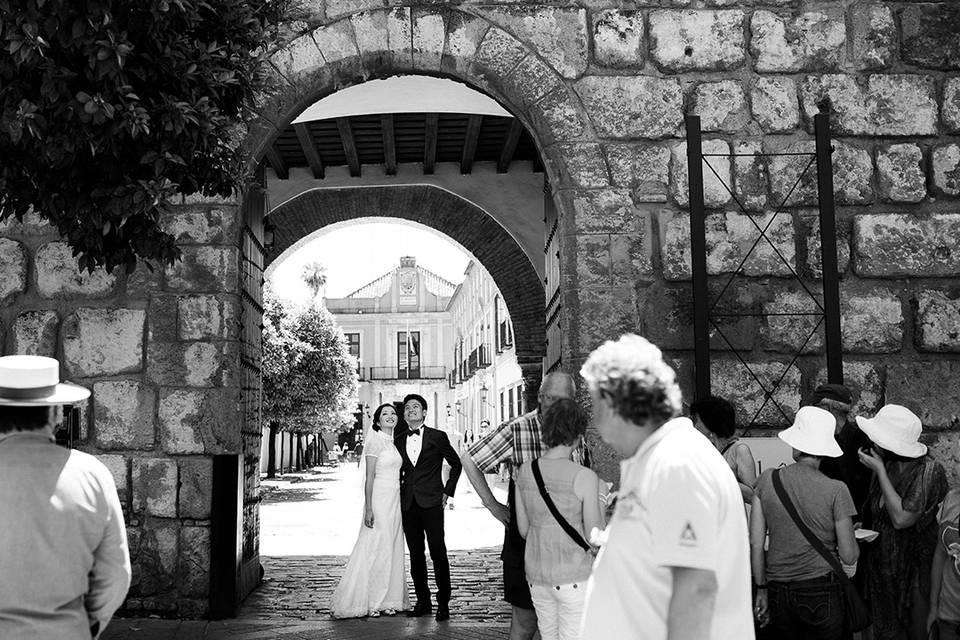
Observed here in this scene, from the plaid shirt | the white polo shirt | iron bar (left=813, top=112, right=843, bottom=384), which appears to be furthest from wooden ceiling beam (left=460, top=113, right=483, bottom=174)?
the white polo shirt

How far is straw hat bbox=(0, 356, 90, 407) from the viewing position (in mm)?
2764

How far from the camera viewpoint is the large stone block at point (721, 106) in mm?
6234

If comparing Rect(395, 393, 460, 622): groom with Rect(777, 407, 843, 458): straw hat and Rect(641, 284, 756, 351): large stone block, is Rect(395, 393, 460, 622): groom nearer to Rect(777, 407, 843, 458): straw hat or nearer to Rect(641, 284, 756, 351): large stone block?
Rect(641, 284, 756, 351): large stone block

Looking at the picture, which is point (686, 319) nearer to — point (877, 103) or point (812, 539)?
point (877, 103)

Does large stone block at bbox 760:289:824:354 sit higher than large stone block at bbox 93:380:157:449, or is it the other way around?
large stone block at bbox 760:289:824:354

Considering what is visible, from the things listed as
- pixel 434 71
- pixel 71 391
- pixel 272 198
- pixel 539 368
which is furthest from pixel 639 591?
pixel 539 368

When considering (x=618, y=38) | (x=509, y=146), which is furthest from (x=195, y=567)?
(x=509, y=146)

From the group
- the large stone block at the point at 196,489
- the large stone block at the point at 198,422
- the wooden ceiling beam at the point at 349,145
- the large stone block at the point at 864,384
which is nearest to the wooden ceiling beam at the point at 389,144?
the wooden ceiling beam at the point at 349,145

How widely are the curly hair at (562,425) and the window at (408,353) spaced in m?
57.2

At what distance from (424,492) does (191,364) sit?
1935 millimetres

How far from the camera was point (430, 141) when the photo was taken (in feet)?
37.4

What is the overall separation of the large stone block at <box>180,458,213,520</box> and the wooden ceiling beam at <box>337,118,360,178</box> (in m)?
5.38

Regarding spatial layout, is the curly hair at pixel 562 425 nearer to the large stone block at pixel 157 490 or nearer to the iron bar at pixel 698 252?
the iron bar at pixel 698 252

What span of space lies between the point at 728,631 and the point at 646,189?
14.0 ft
